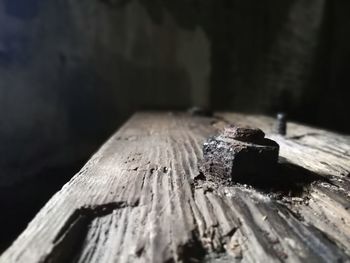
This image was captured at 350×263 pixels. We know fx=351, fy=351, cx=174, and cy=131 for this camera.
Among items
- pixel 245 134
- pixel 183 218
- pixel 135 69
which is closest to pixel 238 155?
pixel 245 134

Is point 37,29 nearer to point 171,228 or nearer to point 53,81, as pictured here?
point 53,81

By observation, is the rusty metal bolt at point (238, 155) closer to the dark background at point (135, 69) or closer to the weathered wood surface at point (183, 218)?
the weathered wood surface at point (183, 218)

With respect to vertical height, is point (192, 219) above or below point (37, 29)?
below

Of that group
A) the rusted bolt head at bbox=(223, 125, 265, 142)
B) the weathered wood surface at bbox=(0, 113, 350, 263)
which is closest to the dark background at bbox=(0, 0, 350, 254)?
the weathered wood surface at bbox=(0, 113, 350, 263)

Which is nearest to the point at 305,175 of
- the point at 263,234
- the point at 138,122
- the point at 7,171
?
the point at 263,234

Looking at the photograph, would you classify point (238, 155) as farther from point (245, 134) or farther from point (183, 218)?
point (183, 218)

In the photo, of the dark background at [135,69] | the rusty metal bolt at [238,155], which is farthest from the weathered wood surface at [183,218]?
the dark background at [135,69]
